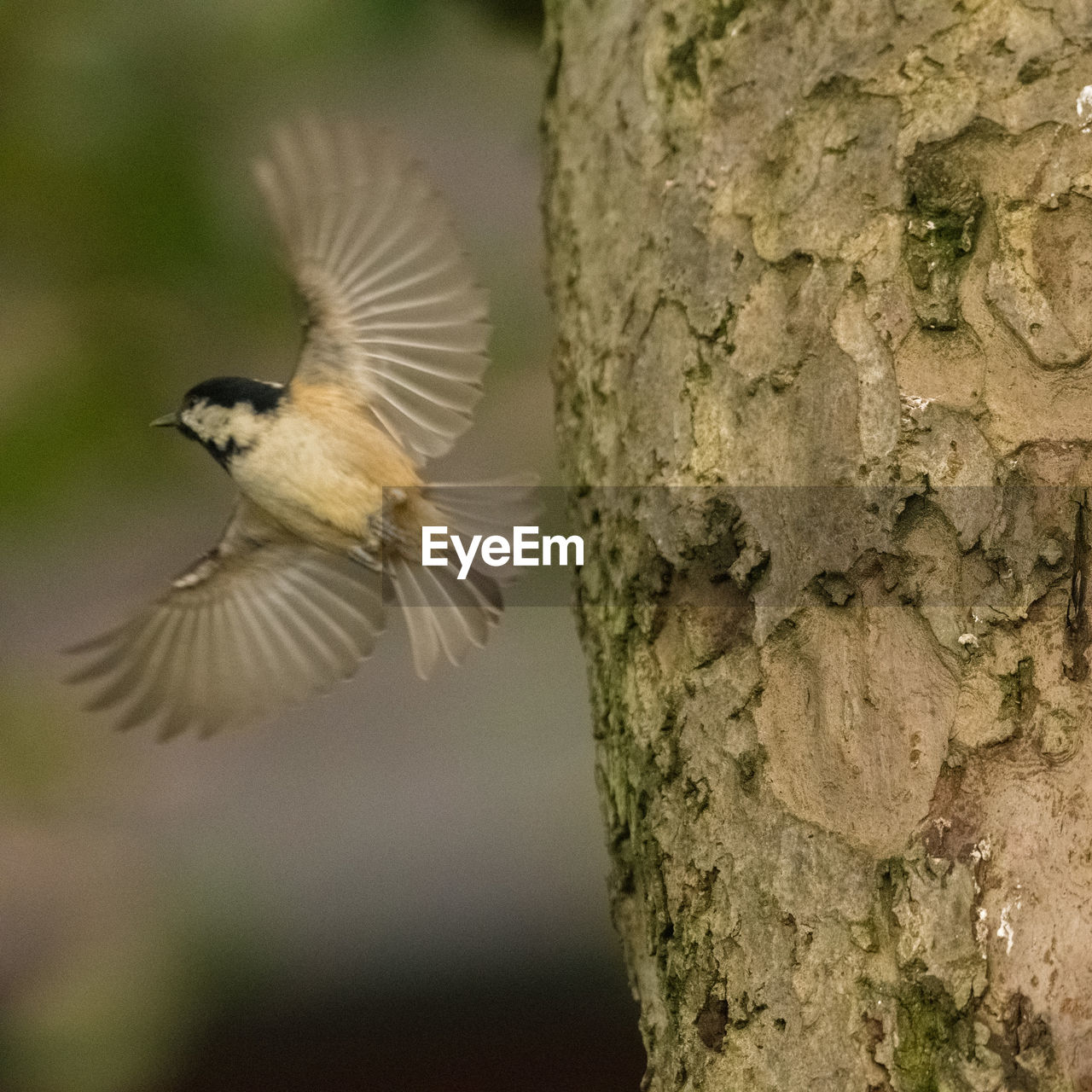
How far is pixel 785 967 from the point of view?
3.28ft

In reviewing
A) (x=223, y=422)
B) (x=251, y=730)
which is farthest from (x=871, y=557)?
(x=251, y=730)

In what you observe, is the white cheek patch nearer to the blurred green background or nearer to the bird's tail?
the bird's tail

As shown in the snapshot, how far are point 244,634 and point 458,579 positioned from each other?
0.30 m

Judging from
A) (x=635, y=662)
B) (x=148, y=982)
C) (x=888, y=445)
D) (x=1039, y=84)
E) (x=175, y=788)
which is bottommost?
(x=148, y=982)

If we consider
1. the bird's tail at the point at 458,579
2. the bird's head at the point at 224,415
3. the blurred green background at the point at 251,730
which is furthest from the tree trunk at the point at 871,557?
the blurred green background at the point at 251,730

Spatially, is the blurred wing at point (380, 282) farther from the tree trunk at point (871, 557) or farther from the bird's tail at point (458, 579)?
the tree trunk at point (871, 557)

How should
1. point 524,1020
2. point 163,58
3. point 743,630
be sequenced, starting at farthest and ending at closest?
point 524,1020 → point 163,58 → point 743,630

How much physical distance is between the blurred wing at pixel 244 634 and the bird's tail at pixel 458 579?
76 millimetres

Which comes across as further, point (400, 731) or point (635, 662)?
point (400, 731)

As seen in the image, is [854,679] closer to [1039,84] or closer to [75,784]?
[1039,84]

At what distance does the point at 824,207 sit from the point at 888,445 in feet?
0.71

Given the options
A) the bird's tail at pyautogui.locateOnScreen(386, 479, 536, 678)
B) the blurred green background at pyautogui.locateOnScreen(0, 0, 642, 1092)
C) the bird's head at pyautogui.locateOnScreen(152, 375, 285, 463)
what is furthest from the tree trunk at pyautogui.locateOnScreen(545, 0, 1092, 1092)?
the blurred green background at pyautogui.locateOnScreen(0, 0, 642, 1092)

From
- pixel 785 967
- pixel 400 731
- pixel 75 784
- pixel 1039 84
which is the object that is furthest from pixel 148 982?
pixel 1039 84

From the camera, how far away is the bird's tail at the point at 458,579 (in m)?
1.37
